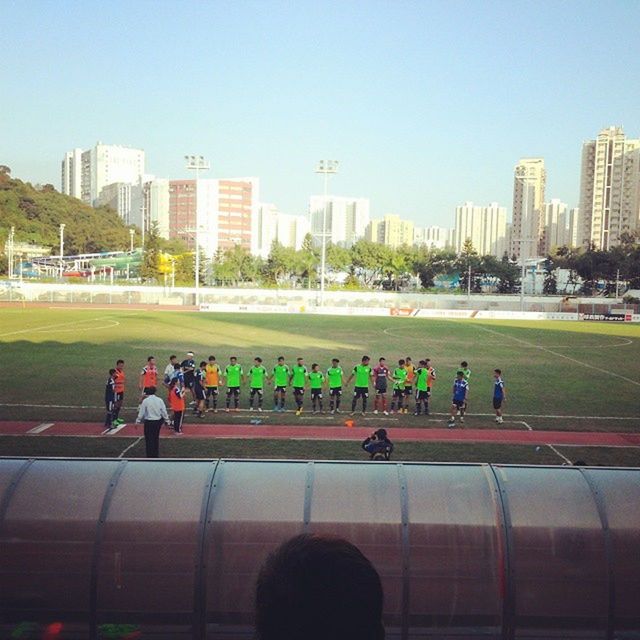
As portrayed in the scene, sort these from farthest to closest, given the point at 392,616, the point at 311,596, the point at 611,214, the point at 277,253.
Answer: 1. the point at 611,214
2. the point at 277,253
3. the point at 392,616
4. the point at 311,596

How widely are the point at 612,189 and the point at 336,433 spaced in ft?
565

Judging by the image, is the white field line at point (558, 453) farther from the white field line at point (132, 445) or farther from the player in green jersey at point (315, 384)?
the white field line at point (132, 445)

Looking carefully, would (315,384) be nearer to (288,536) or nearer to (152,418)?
(152,418)

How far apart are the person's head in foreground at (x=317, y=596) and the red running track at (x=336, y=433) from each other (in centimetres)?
1555

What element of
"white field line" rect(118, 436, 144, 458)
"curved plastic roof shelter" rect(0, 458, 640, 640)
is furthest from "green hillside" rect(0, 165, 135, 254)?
"curved plastic roof shelter" rect(0, 458, 640, 640)

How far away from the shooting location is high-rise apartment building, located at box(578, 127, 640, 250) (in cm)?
16650

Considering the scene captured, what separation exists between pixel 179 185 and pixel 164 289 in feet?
368

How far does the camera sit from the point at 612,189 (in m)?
170

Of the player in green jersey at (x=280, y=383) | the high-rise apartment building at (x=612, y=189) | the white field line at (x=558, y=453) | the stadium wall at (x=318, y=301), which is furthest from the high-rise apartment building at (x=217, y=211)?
the white field line at (x=558, y=453)

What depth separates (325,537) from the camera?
1.76 metres

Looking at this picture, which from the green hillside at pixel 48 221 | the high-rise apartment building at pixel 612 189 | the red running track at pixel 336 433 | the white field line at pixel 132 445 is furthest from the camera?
the high-rise apartment building at pixel 612 189

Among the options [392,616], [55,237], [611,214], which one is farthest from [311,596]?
[611,214]

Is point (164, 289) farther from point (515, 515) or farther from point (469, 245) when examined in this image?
point (515, 515)

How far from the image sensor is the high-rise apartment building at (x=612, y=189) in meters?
166
